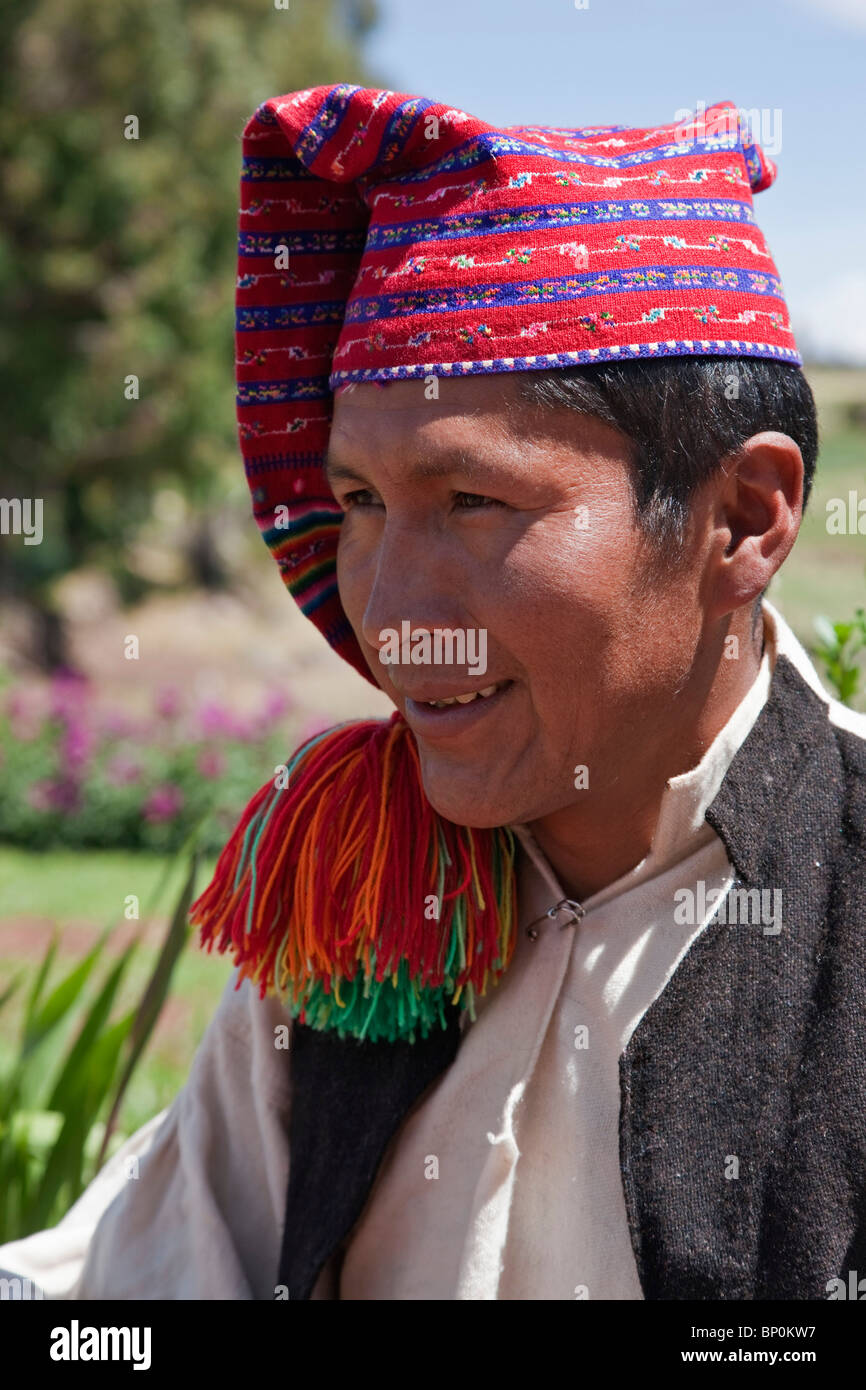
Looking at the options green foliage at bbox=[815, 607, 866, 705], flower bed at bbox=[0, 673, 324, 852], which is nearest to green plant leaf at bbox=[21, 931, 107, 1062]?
green foliage at bbox=[815, 607, 866, 705]

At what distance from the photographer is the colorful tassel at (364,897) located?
1.72m

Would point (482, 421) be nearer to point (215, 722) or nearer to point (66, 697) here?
point (215, 722)

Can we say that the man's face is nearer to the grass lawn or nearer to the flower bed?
the grass lawn

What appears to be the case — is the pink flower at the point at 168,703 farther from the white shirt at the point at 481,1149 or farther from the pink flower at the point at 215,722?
the white shirt at the point at 481,1149

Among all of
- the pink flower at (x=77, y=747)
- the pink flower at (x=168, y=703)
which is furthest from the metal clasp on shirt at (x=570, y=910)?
the pink flower at (x=168, y=703)

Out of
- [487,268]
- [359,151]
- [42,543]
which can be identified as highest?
[42,543]

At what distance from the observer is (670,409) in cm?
154

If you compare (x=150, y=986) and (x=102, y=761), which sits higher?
(x=102, y=761)

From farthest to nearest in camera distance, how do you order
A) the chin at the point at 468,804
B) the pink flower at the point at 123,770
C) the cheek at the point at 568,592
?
the pink flower at the point at 123,770, the chin at the point at 468,804, the cheek at the point at 568,592

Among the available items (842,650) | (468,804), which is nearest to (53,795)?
(842,650)

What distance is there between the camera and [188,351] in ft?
51.7
